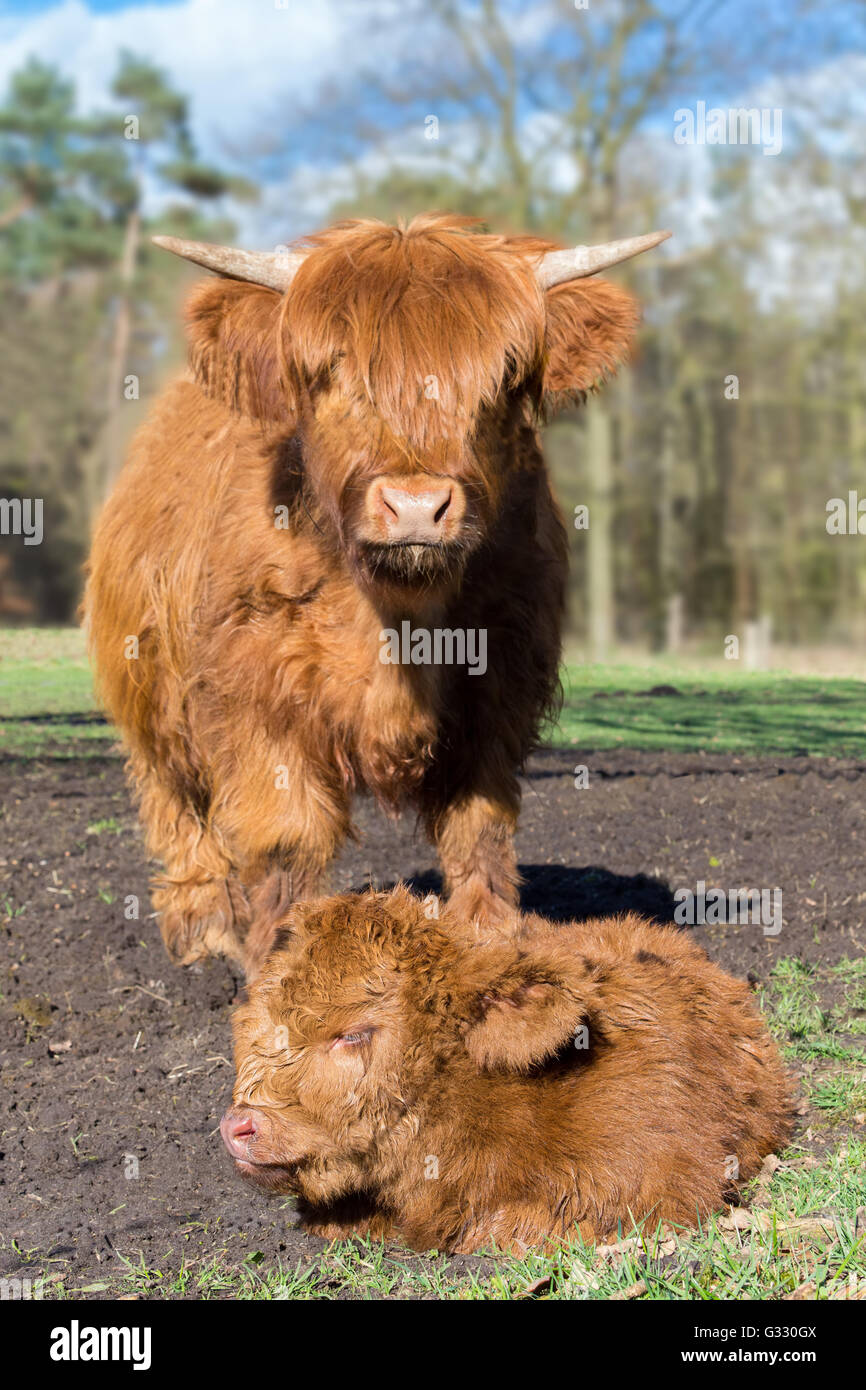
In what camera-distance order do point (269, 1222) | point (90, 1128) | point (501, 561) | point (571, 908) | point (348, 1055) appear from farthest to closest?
point (571, 908), point (501, 561), point (90, 1128), point (269, 1222), point (348, 1055)

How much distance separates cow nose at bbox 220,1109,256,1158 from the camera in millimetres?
3170

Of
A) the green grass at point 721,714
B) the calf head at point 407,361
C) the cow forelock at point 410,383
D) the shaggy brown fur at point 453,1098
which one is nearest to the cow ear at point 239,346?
the calf head at point 407,361

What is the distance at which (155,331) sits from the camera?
24.6 m

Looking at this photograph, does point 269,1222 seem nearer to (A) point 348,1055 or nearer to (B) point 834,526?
(A) point 348,1055

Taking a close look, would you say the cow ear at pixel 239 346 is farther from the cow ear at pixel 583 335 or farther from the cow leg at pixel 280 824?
the cow leg at pixel 280 824

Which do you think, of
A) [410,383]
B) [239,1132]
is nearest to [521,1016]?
[239,1132]

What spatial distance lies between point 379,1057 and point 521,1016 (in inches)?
14.3

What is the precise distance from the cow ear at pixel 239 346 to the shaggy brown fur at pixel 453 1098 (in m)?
1.83

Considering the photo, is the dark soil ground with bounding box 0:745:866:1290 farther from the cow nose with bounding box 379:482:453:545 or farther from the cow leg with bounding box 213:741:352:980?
the cow nose with bounding box 379:482:453:545

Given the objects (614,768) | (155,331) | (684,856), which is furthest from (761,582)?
(684,856)

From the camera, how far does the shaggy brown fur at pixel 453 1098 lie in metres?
3.26

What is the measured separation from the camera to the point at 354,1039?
129 inches

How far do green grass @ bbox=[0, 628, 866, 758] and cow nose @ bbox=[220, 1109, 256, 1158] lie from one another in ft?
18.1

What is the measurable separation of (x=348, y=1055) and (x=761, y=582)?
2270 cm
